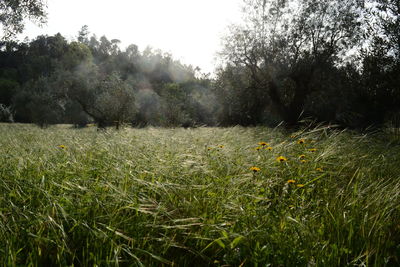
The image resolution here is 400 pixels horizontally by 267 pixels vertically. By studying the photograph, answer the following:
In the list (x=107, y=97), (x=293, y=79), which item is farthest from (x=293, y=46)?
(x=107, y=97)

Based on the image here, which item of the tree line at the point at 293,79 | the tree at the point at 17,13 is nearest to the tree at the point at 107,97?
the tree line at the point at 293,79

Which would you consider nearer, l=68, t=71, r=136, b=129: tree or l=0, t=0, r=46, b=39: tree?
l=0, t=0, r=46, b=39: tree

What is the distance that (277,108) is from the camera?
18.0 meters

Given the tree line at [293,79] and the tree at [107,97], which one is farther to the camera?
the tree at [107,97]

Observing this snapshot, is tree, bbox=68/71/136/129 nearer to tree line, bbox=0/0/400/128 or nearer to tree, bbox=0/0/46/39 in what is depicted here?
tree line, bbox=0/0/400/128

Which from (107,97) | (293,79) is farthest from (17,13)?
(293,79)

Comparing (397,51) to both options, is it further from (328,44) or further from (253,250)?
(253,250)

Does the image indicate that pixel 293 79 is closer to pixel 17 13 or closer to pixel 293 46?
pixel 293 46

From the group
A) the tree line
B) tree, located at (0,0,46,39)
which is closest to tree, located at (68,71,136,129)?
the tree line

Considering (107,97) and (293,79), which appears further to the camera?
(107,97)

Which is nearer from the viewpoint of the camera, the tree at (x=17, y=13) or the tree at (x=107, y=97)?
the tree at (x=17, y=13)

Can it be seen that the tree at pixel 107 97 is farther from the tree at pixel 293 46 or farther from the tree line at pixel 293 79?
the tree at pixel 293 46

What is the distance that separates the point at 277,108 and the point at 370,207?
1666cm

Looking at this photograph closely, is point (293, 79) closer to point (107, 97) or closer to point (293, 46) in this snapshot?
point (293, 46)
